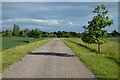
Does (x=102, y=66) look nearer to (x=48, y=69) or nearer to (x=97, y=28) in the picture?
(x=48, y=69)

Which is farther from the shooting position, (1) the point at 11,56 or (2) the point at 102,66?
(1) the point at 11,56

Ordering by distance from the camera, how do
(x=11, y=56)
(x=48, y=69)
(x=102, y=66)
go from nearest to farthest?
(x=48, y=69)
(x=102, y=66)
(x=11, y=56)

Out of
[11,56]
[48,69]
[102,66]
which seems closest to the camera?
[48,69]

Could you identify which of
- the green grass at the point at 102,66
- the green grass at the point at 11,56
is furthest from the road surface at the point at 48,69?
the green grass at the point at 11,56

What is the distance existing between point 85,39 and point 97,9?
292 cm

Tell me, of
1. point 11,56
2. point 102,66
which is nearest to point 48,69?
point 102,66

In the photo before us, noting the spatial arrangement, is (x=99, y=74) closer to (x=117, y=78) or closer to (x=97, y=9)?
(x=117, y=78)

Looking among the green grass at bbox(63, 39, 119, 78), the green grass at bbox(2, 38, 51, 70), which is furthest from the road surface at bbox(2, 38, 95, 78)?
the green grass at bbox(2, 38, 51, 70)

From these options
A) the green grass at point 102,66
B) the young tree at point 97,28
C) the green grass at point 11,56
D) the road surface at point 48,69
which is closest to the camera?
the road surface at point 48,69

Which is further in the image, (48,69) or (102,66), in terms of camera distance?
(102,66)

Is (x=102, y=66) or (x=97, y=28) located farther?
(x=97, y=28)

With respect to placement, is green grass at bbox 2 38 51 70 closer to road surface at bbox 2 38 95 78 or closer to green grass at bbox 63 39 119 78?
road surface at bbox 2 38 95 78

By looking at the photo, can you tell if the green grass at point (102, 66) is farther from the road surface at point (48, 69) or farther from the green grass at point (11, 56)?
the green grass at point (11, 56)

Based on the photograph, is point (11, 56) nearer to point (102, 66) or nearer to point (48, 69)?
point (48, 69)
